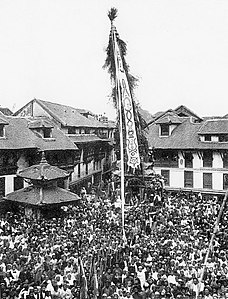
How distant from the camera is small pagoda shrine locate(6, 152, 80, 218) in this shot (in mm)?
29078

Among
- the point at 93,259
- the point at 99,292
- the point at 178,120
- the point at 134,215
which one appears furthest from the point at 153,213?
the point at 178,120

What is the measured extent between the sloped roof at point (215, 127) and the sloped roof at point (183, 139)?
1.06 metres

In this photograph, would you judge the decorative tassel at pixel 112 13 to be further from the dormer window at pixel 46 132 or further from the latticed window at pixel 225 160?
the latticed window at pixel 225 160

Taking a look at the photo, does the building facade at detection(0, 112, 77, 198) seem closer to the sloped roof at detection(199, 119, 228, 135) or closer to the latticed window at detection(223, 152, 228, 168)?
the sloped roof at detection(199, 119, 228, 135)

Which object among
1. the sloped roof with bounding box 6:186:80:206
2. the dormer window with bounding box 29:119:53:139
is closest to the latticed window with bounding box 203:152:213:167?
the dormer window with bounding box 29:119:53:139

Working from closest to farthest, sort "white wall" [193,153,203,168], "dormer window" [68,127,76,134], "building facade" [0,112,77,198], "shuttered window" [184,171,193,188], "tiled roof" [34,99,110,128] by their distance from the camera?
"building facade" [0,112,77,198], "white wall" [193,153,203,168], "shuttered window" [184,171,193,188], "tiled roof" [34,99,110,128], "dormer window" [68,127,76,134]

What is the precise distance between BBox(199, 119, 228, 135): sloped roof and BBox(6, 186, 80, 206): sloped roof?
16248 mm

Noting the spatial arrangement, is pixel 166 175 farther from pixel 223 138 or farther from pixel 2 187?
pixel 2 187

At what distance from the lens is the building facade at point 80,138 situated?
45.2 m

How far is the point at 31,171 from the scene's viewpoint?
30562 mm

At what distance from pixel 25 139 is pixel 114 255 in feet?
60.8

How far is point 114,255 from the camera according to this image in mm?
19328

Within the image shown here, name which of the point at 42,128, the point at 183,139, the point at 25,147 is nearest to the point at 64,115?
the point at 42,128

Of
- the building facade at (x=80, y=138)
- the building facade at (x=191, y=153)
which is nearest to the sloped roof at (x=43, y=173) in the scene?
the building facade at (x=80, y=138)
